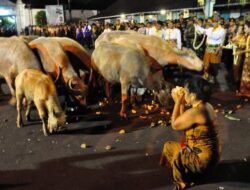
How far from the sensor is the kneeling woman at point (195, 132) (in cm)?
426

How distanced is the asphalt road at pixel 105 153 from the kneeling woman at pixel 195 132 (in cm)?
44

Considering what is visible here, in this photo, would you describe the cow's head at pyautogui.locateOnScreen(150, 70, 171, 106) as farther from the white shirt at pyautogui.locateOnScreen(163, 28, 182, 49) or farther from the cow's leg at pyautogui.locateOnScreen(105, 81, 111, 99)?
the white shirt at pyautogui.locateOnScreen(163, 28, 182, 49)

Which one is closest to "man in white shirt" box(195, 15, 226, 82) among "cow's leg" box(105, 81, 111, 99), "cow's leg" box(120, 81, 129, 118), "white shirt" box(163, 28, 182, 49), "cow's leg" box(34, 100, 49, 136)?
"white shirt" box(163, 28, 182, 49)

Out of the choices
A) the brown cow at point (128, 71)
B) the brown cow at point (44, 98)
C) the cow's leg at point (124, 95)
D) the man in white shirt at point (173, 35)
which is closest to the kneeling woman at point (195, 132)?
the brown cow at point (44, 98)

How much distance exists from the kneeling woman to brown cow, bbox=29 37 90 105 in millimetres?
4286

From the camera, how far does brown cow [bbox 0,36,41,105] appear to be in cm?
915

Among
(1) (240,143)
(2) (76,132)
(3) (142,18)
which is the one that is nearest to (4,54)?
(2) (76,132)

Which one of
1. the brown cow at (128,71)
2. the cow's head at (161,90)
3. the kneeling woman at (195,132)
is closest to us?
the kneeling woman at (195,132)

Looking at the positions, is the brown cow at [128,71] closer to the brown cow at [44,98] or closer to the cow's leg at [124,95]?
the cow's leg at [124,95]

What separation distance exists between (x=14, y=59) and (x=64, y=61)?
161 cm

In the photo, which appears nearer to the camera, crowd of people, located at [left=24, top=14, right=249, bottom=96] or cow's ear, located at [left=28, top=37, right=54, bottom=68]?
cow's ear, located at [left=28, top=37, right=54, bottom=68]

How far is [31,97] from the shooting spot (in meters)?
7.13

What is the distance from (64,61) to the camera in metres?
8.82

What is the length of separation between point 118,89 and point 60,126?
399 cm
